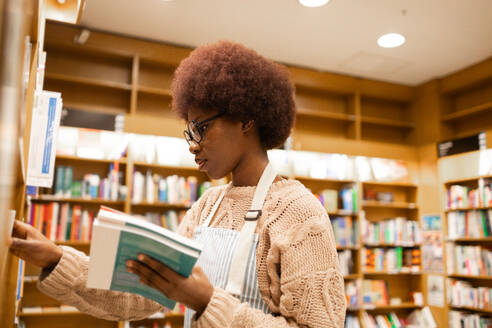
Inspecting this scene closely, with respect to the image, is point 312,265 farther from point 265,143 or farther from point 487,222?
point 487,222

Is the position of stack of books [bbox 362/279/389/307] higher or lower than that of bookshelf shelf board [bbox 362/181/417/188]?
lower

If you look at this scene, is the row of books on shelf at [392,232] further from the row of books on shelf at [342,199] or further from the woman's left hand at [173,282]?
the woman's left hand at [173,282]

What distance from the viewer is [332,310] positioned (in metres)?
1.04

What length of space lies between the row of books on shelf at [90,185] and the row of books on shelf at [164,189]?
13cm

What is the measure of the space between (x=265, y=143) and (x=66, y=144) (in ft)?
9.19

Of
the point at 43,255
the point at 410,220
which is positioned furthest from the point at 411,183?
the point at 43,255

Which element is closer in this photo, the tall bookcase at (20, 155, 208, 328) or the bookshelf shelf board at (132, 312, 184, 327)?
the tall bookcase at (20, 155, 208, 328)

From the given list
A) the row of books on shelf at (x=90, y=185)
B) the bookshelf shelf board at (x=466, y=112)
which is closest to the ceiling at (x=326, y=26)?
the bookshelf shelf board at (x=466, y=112)

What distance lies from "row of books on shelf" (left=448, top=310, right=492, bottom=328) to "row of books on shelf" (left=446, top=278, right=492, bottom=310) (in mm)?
95

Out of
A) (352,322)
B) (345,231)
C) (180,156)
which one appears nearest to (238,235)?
(180,156)

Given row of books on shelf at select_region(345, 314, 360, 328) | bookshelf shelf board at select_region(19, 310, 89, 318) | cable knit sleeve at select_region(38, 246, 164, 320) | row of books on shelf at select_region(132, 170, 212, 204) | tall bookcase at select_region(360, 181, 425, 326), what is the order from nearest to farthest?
cable knit sleeve at select_region(38, 246, 164, 320), bookshelf shelf board at select_region(19, 310, 89, 318), row of books on shelf at select_region(132, 170, 212, 204), row of books on shelf at select_region(345, 314, 360, 328), tall bookcase at select_region(360, 181, 425, 326)

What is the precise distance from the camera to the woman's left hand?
2.88 feet

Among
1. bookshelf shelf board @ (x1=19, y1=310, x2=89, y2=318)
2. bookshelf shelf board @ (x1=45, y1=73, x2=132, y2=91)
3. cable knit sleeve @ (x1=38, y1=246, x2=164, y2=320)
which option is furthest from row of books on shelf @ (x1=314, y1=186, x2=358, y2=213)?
cable knit sleeve @ (x1=38, y1=246, x2=164, y2=320)

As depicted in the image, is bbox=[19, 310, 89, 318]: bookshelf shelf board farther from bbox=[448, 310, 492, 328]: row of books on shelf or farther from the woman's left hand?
bbox=[448, 310, 492, 328]: row of books on shelf
